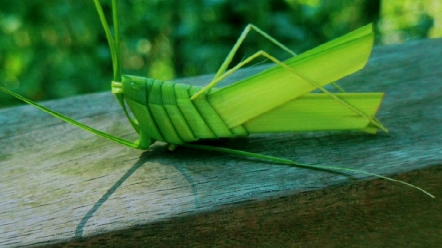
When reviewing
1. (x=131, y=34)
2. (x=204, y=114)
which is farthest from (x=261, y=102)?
(x=131, y=34)

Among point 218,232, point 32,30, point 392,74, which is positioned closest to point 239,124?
point 218,232

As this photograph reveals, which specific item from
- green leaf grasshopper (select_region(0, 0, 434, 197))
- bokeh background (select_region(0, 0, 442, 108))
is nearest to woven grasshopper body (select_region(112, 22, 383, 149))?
green leaf grasshopper (select_region(0, 0, 434, 197))

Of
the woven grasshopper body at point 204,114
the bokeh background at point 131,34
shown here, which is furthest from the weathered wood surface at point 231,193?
the bokeh background at point 131,34

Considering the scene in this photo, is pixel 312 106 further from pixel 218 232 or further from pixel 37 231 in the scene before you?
pixel 37 231

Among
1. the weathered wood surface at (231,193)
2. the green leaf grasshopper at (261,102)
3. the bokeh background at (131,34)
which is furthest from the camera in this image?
the bokeh background at (131,34)

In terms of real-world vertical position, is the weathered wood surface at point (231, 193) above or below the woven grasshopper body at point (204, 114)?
below

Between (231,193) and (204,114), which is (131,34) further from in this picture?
(231,193)

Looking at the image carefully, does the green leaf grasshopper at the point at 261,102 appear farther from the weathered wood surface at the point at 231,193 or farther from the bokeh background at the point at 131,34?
the bokeh background at the point at 131,34
